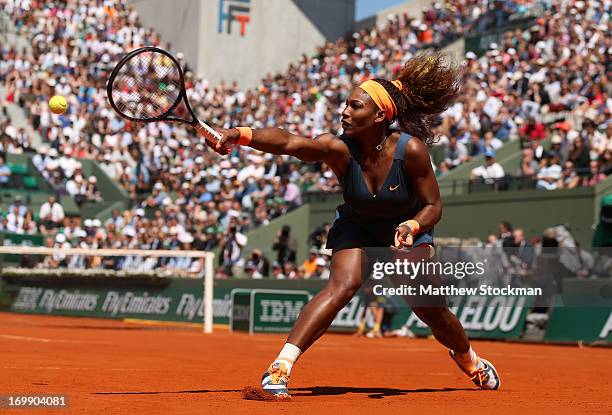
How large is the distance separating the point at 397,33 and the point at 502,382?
24.4m

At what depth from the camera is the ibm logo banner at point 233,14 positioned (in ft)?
133

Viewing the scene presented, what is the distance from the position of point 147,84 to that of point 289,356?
312 cm

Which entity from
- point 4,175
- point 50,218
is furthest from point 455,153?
point 4,175

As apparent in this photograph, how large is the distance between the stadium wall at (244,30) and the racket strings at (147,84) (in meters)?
30.7

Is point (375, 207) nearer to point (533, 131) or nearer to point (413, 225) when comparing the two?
point (413, 225)

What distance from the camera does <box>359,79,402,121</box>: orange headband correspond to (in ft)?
24.2

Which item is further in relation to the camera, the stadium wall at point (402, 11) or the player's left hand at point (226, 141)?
the stadium wall at point (402, 11)

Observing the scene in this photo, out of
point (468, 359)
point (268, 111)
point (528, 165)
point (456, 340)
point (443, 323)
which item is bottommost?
point (468, 359)

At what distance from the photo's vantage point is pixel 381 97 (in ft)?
24.4

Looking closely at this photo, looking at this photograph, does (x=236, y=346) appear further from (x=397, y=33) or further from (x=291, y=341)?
(x=397, y=33)

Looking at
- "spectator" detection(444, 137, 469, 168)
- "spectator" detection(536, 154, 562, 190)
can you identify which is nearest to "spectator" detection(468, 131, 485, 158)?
"spectator" detection(444, 137, 469, 168)

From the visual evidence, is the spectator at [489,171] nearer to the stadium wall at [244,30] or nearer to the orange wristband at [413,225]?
the orange wristband at [413,225]

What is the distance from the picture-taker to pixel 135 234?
27.2m

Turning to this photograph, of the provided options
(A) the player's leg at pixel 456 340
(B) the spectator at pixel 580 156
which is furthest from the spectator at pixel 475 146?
(A) the player's leg at pixel 456 340
